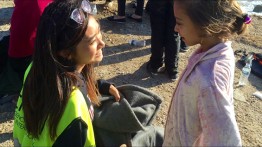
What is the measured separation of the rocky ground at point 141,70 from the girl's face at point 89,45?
1.68m

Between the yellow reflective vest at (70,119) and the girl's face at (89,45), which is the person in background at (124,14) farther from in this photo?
the yellow reflective vest at (70,119)

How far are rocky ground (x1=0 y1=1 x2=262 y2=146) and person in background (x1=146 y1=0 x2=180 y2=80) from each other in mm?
153

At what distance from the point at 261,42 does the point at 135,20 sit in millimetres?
2128

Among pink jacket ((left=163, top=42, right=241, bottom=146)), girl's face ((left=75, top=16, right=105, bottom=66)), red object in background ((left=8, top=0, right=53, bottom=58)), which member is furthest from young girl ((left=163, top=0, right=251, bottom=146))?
red object in background ((left=8, top=0, right=53, bottom=58))

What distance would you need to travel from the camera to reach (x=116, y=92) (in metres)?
2.49

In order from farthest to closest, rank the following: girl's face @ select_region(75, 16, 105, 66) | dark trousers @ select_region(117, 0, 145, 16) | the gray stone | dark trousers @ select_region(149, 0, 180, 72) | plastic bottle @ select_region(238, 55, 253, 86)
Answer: the gray stone → dark trousers @ select_region(117, 0, 145, 16) → plastic bottle @ select_region(238, 55, 253, 86) → dark trousers @ select_region(149, 0, 180, 72) → girl's face @ select_region(75, 16, 105, 66)

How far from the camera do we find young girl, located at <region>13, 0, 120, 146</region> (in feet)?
5.99

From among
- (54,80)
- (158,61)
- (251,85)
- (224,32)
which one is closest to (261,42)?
(251,85)

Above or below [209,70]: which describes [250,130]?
below

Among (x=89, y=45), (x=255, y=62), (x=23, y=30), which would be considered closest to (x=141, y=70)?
(x=255, y=62)

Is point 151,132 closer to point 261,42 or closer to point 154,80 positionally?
point 154,80

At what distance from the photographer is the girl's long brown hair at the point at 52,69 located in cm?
183

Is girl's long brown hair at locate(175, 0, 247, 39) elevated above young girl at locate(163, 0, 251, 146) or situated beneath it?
elevated above

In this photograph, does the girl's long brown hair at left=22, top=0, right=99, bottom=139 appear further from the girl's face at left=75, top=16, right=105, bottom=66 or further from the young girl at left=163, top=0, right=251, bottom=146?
the young girl at left=163, top=0, right=251, bottom=146
